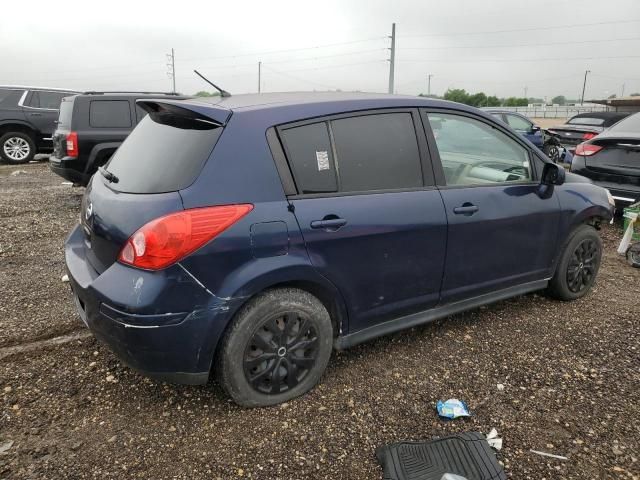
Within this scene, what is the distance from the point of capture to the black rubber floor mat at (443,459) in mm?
2191

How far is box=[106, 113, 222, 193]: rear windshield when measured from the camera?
2377 millimetres

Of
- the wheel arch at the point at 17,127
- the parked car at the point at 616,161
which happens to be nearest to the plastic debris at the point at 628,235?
the parked car at the point at 616,161

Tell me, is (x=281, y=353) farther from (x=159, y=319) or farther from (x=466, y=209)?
(x=466, y=209)

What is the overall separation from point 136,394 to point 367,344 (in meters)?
1.52

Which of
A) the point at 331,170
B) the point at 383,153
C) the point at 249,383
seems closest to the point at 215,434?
the point at 249,383

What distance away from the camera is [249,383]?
2.56 meters

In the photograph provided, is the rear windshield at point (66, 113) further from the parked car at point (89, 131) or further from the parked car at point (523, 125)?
the parked car at point (523, 125)

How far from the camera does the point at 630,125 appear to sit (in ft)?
21.4

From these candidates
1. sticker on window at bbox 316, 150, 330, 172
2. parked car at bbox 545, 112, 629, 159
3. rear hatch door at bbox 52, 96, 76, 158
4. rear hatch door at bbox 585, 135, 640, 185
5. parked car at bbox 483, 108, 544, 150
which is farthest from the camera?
parked car at bbox 483, 108, 544, 150

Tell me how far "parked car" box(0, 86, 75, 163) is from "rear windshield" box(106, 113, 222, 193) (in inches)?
432

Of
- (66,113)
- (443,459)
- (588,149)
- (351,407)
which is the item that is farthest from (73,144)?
(588,149)

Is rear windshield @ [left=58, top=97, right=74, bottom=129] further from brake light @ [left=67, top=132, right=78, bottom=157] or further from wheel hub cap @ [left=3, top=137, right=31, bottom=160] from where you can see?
wheel hub cap @ [left=3, top=137, right=31, bottom=160]

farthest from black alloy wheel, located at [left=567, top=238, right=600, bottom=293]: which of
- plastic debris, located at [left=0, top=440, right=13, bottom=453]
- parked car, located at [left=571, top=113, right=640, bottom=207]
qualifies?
plastic debris, located at [left=0, top=440, right=13, bottom=453]

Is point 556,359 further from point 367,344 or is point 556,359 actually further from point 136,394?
point 136,394
